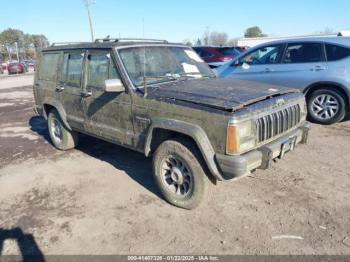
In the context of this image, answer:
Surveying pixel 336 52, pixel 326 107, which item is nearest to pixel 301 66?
pixel 336 52

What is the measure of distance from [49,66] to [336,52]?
18.6ft

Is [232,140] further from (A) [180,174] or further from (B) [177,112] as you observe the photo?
(A) [180,174]

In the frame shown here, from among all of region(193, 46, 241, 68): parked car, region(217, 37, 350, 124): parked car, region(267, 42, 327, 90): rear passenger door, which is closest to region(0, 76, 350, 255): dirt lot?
region(217, 37, 350, 124): parked car

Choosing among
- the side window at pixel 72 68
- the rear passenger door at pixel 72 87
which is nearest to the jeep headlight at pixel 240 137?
the rear passenger door at pixel 72 87

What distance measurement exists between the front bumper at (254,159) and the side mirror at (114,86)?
1542 mm

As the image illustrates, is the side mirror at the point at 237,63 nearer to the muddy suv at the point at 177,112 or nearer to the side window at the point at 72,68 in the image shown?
the muddy suv at the point at 177,112

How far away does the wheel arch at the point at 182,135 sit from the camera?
318 centimetres

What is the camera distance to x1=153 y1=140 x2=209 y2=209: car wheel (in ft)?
11.1

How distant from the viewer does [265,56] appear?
7211 millimetres

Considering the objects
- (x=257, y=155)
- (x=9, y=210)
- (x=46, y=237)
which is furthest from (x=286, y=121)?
(x=9, y=210)

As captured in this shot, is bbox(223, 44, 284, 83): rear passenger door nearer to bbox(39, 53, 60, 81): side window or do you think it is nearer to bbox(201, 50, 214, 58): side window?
bbox(39, 53, 60, 81): side window

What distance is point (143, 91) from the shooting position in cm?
386

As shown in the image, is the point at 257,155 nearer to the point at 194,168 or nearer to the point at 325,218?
the point at 194,168

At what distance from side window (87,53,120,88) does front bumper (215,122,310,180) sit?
75.1 inches
